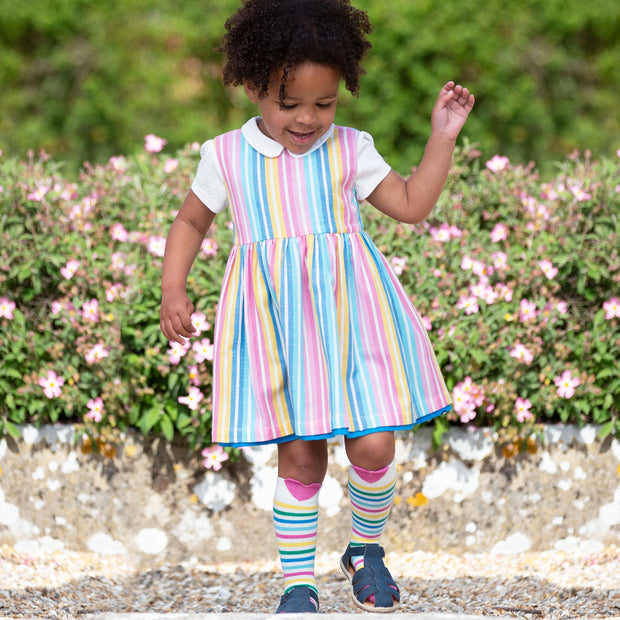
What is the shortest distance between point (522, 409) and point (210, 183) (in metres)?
1.56

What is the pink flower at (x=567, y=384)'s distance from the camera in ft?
11.7

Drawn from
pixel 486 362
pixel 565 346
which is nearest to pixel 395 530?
pixel 486 362

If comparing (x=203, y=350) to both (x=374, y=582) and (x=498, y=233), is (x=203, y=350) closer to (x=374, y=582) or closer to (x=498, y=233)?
(x=374, y=582)

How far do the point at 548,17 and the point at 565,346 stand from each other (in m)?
6.03

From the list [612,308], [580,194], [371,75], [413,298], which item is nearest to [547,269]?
[612,308]

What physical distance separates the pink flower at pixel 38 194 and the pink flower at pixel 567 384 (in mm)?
2129

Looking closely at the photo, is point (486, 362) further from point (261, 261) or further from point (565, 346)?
point (261, 261)

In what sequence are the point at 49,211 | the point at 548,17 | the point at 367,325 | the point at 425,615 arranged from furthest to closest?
the point at 548,17, the point at 49,211, the point at 367,325, the point at 425,615

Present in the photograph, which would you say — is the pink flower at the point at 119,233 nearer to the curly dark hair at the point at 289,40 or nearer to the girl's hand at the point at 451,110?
the curly dark hair at the point at 289,40

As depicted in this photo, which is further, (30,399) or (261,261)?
(30,399)

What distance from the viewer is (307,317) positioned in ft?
8.19

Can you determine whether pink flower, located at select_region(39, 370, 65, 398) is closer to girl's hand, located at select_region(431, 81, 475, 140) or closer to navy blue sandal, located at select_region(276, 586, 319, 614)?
navy blue sandal, located at select_region(276, 586, 319, 614)

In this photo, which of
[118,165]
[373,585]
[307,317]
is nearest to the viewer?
[307,317]

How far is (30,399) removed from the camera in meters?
3.65
